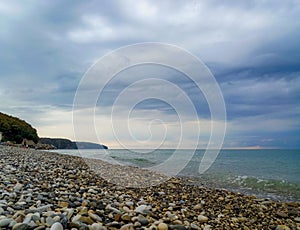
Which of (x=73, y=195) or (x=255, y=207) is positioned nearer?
(x=73, y=195)

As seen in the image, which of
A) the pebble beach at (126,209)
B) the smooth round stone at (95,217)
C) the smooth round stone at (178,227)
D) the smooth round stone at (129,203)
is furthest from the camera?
the smooth round stone at (129,203)

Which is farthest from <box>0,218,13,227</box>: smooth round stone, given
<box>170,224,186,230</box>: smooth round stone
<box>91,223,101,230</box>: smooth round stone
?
<box>170,224,186,230</box>: smooth round stone

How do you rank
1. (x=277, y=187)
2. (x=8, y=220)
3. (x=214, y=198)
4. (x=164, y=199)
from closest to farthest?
(x=8, y=220)
(x=164, y=199)
(x=214, y=198)
(x=277, y=187)

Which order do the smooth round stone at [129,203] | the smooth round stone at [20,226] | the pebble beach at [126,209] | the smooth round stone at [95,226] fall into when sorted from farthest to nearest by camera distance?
the smooth round stone at [129,203]
the pebble beach at [126,209]
the smooth round stone at [95,226]
the smooth round stone at [20,226]

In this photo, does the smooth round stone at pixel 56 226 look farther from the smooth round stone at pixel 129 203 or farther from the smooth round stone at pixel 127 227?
the smooth round stone at pixel 129 203

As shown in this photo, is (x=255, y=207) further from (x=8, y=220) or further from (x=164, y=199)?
(x=8, y=220)

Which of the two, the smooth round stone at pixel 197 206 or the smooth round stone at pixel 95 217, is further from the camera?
the smooth round stone at pixel 197 206

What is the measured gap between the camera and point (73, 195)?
5.92 meters

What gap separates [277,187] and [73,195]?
8808mm

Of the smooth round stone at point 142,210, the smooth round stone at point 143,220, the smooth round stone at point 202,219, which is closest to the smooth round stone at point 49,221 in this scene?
the smooth round stone at point 143,220

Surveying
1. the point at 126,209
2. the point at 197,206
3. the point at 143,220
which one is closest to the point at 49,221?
the point at 143,220

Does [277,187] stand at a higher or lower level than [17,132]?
lower

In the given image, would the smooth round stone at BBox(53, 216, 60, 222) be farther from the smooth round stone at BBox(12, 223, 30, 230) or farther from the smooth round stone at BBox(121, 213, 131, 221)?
the smooth round stone at BBox(121, 213, 131, 221)

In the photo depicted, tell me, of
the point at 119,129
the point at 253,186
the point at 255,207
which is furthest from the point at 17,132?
the point at 255,207
